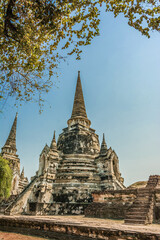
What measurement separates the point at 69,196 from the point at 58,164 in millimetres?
3966

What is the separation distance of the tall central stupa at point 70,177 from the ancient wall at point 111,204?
12.2ft

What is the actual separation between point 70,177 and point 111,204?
7.57 metres

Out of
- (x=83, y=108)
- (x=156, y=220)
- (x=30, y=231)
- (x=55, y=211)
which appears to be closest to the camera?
(x=30, y=231)

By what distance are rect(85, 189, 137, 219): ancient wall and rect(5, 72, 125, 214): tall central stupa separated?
12.2 feet

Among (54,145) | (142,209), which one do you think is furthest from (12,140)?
(142,209)

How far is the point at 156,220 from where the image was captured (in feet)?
25.5

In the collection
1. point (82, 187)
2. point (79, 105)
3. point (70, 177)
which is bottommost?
point (82, 187)

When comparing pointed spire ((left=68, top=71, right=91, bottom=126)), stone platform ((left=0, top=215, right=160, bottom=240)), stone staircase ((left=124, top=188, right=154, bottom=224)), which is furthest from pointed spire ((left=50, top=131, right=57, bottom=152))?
stone platform ((left=0, top=215, right=160, bottom=240))

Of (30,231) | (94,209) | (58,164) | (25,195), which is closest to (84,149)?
(58,164)

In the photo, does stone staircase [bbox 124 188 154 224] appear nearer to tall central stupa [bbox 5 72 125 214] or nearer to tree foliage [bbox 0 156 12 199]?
tall central stupa [bbox 5 72 125 214]

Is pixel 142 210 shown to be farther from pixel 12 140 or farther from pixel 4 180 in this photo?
pixel 12 140

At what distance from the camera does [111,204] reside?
981 cm

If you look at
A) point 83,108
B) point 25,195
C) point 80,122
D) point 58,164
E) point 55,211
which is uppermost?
point 83,108

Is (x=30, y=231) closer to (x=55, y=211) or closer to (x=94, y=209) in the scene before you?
(x=94, y=209)
